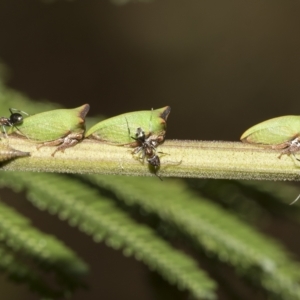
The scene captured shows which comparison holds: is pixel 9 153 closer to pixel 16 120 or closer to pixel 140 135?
pixel 16 120

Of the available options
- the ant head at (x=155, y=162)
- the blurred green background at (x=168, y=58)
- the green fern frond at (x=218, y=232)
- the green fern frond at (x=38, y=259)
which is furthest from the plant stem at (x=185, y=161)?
A: the blurred green background at (x=168, y=58)

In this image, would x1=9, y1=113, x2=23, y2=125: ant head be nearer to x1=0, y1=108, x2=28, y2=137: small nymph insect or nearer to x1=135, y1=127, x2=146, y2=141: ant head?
x1=0, y1=108, x2=28, y2=137: small nymph insect

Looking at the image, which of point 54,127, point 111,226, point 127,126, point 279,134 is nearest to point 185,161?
point 127,126

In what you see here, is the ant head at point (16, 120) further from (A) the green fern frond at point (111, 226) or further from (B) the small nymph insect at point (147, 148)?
(A) the green fern frond at point (111, 226)

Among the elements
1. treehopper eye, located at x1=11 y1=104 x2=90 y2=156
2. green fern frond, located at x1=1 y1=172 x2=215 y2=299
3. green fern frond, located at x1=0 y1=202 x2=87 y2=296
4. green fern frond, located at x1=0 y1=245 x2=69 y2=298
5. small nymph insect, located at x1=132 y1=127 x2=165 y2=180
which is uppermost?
green fern frond, located at x1=1 y1=172 x2=215 y2=299

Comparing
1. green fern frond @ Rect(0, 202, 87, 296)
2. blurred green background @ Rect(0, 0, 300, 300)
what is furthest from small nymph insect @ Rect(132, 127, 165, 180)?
blurred green background @ Rect(0, 0, 300, 300)

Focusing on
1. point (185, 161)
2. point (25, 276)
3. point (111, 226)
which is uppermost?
point (111, 226)

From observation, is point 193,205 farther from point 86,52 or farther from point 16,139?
point 86,52
